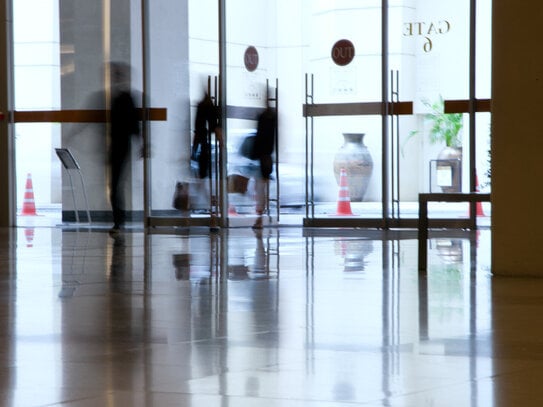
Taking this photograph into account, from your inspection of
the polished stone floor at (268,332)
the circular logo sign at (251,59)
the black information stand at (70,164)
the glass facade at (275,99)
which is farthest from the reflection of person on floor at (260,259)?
the black information stand at (70,164)

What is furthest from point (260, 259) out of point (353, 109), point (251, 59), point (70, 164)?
point (70, 164)

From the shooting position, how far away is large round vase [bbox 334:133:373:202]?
12812 millimetres

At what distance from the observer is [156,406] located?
9.07 feet

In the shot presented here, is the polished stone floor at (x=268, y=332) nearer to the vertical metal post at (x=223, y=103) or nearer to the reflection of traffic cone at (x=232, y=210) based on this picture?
the vertical metal post at (x=223, y=103)

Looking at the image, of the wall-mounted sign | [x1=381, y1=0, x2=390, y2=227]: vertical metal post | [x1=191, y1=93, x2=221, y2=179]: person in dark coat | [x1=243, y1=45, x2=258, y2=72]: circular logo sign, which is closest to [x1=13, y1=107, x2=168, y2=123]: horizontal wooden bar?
[x1=191, y1=93, x2=221, y2=179]: person in dark coat

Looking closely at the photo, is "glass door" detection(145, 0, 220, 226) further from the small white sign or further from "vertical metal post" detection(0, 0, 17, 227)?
the small white sign

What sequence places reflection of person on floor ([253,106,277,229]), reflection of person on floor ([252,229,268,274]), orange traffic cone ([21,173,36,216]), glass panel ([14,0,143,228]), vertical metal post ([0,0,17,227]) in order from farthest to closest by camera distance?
orange traffic cone ([21,173,36,216]) < vertical metal post ([0,0,17,227]) < glass panel ([14,0,143,228]) < reflection of person on floor ([253,106,277,229]) < reflection of person on floor ([252,229,268,274])

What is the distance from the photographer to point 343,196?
42.4 feet

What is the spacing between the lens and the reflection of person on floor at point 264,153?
13.1 metres

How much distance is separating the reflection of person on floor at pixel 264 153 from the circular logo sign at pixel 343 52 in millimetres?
1075

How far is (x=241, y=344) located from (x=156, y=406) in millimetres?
1113

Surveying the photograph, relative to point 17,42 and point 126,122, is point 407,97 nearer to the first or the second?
point 126,122

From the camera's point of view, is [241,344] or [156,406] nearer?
[156,406]

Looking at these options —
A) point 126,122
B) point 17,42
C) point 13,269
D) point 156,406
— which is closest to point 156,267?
point 13,269
